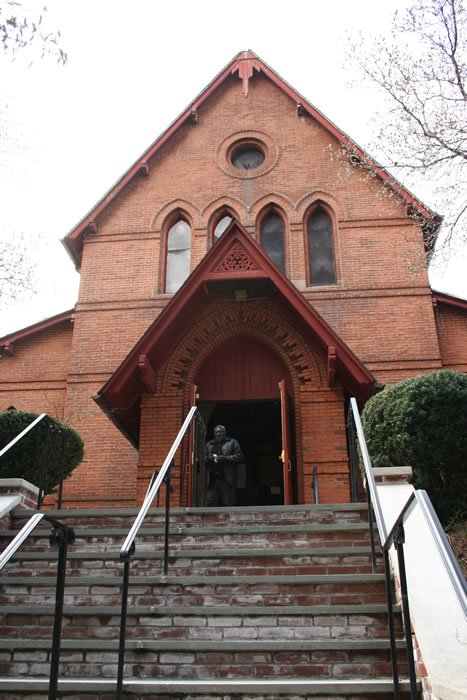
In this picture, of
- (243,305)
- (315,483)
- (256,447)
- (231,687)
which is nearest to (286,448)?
(315,483)

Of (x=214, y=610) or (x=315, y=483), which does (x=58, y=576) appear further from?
(x=315, y=483)

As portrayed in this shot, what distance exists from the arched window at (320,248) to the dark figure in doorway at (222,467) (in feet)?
18.4

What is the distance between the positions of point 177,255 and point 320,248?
10.4 feet

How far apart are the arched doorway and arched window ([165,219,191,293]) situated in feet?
9.60

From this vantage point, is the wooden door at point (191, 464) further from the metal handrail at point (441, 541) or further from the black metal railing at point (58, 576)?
the metal handrail at point (441, 541)

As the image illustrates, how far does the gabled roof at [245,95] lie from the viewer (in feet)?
47.8

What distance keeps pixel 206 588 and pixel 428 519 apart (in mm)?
2737

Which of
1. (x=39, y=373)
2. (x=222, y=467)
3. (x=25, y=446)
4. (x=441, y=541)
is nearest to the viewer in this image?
(x=441, y=541)

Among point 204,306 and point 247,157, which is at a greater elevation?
point 247,157

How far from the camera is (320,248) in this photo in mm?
14672

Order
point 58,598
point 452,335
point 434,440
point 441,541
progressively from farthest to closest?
1. point 452,335
2. point 434,440
3. point 58,598
4. point 441,541

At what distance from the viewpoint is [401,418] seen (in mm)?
7977

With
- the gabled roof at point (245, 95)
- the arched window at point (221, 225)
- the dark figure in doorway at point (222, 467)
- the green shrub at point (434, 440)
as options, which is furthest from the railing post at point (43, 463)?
the gabled roof at point (245, 95)

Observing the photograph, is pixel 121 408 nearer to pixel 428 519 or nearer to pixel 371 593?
pixel 371 593
